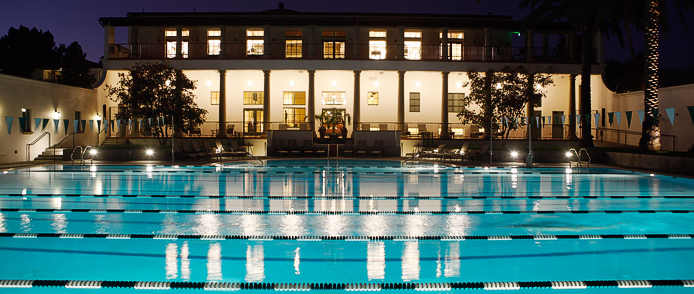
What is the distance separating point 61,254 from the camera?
661 centimetres

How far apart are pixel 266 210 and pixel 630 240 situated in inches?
230

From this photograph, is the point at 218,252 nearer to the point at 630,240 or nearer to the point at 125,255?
the point at 125,255

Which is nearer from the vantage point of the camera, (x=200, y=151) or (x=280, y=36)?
(x=200, y=151)

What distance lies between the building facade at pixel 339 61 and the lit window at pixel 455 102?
0.08 metres

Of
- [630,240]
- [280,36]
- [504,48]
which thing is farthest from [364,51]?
[630,240]

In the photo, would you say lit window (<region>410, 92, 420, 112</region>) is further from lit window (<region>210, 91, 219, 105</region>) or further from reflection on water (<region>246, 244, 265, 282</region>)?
reflection on water (<region>246, 244, 265, 282</region>)

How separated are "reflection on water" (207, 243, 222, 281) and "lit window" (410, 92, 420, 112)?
30.2 m

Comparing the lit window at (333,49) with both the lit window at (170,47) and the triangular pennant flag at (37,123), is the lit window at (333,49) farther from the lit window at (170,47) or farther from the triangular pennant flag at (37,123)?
the triangular pennant flag at (37,123)

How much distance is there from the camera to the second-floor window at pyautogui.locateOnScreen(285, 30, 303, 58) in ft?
118

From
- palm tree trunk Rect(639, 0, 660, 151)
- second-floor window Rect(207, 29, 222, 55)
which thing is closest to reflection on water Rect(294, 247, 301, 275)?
palm tree trunk Rect(639, 0, 660, 151)

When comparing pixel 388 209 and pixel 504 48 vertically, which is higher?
pixel 504 48

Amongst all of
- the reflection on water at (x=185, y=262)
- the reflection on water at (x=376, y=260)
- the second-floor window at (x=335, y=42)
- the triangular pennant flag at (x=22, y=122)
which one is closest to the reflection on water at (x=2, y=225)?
the reflection on water at (x=185, y=262)

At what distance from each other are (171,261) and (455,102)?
32.0 metres

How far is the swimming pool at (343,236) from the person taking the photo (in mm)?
5621
